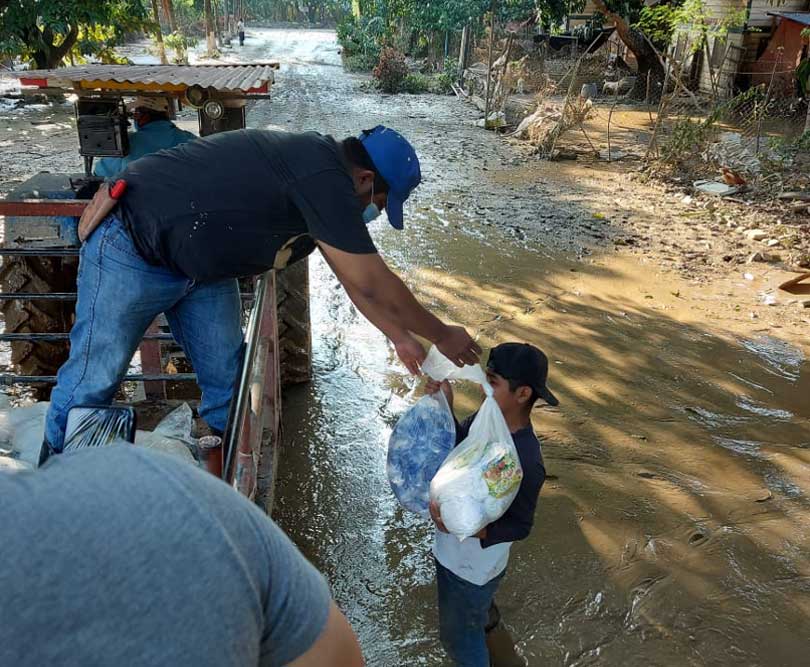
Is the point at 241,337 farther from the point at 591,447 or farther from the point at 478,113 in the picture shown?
the point at 478,113

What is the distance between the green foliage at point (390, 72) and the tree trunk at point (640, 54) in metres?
5.93

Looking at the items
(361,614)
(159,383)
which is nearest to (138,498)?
(361,614)

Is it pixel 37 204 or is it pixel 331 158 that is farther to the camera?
pixel 37 204

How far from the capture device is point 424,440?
2385 millimetres

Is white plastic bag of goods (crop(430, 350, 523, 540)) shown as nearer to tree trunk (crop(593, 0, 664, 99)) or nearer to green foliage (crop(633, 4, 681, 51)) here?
green foliage (crop(633, 4, 681, 51))

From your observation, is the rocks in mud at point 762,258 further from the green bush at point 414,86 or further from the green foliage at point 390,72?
the green foliage at point 390,72

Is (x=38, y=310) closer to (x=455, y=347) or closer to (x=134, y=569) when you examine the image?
(x=455, y=347)

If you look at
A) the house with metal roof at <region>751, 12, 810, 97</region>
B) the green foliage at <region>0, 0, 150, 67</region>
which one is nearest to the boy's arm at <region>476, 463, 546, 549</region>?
the green foliage at <region>0, 0, 150, 67</region>

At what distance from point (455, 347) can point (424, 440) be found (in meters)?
0.32

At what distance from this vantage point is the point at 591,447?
401 centimetres

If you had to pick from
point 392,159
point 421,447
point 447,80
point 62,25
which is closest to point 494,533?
point 421,447

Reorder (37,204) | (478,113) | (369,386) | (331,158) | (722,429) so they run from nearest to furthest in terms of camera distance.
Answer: (331,158) → (37,204) → (722,429) → (369,386) → (478,113)

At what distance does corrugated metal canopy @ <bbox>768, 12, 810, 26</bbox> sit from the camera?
47.3 ft

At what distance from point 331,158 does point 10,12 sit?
1353cm
